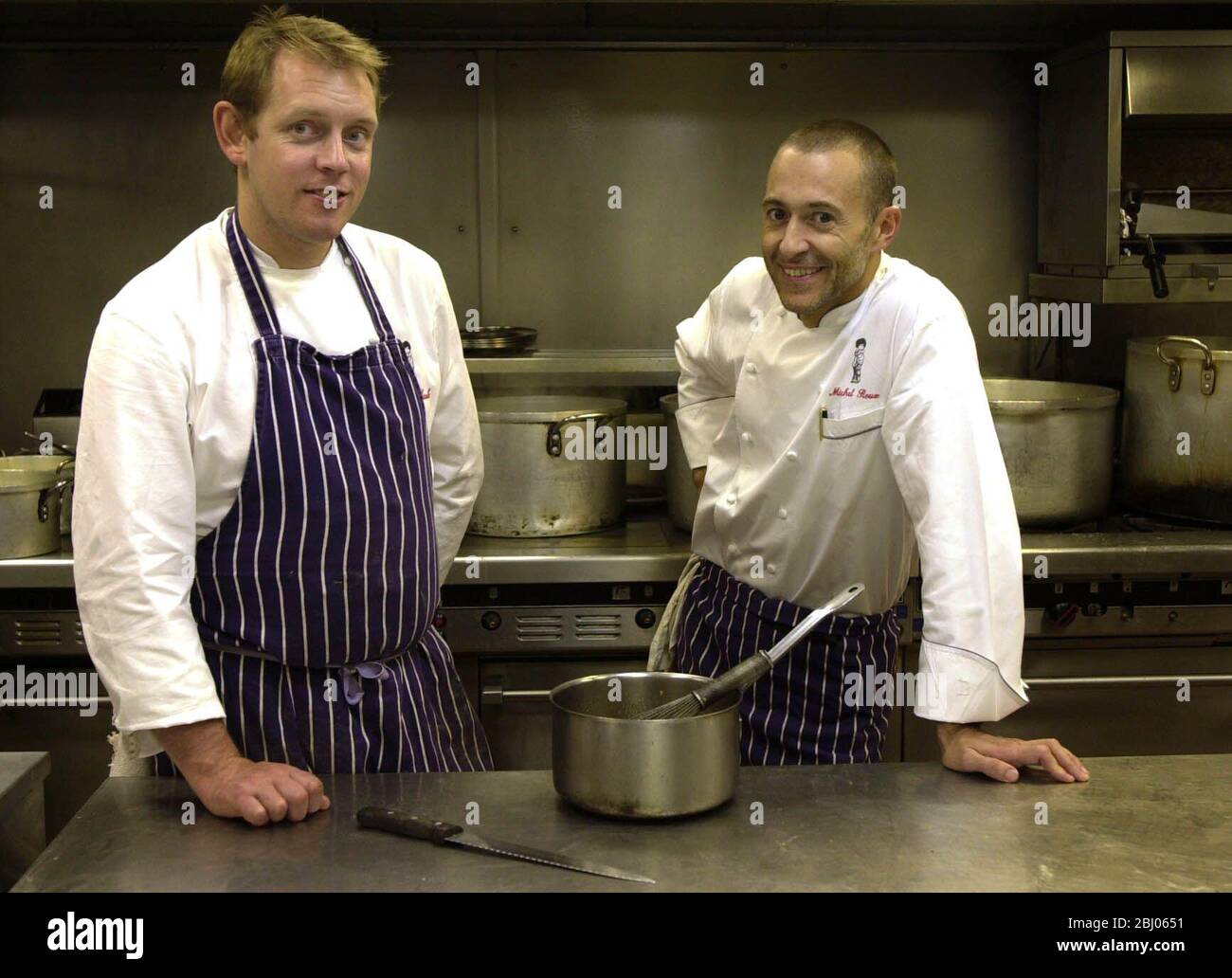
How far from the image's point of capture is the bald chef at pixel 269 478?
59.8 inches

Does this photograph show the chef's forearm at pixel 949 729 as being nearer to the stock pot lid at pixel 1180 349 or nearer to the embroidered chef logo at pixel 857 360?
the embroidered chef logo at pixel 857 360

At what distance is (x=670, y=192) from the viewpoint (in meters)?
Result: 3.18

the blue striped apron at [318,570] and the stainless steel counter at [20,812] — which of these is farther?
the blue striped apron at [318,570]

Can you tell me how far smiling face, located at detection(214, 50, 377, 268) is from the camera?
1609mm

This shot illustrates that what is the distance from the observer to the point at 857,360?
6.53ft

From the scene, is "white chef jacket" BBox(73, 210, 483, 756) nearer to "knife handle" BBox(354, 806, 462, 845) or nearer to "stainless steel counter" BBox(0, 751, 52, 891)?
"stainless steel counter" BBox(0, 751, 52, 891)

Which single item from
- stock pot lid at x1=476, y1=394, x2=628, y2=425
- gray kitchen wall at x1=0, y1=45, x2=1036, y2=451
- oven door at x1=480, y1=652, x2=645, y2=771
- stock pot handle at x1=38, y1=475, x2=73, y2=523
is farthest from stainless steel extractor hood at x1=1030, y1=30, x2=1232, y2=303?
stock pot handle at x1=38, y1=475, x2=73, y2=523

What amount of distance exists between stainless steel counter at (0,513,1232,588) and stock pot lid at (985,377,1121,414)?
0.25 m

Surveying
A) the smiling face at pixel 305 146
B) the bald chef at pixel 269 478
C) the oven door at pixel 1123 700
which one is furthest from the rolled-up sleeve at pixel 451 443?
the oven door at pixel 1123 700

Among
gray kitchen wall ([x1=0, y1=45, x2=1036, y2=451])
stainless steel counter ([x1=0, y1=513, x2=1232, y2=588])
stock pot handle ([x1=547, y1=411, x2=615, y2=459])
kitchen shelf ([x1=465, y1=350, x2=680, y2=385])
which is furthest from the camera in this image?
gray kitchen wall ([x1=0, y1=45, x2=1036, y2=451])

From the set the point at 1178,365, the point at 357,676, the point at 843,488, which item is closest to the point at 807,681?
the point at 843,488

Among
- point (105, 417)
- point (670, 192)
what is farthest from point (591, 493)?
point (105, 417)

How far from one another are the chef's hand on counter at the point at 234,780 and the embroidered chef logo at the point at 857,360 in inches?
37.1

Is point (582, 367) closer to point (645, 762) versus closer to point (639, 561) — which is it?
point (639, 561)
